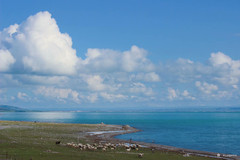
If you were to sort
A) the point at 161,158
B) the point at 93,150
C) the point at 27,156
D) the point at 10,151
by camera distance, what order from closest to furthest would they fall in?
the point at 27,156 < the point at 10,151 < the point at 161,158 < the point at 93,150

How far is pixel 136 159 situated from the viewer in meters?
47.4

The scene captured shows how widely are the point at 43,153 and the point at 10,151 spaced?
4.96 meters

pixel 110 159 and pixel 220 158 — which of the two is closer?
pixel 110 159

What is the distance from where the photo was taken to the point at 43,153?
4444 cm

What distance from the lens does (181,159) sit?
5138cm

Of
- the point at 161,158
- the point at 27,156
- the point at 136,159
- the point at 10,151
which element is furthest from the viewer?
the point at 161,158

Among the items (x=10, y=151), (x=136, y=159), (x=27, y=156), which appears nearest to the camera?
(x=27, y=156)

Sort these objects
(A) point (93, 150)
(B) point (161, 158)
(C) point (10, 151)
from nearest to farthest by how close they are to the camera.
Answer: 1. (C) point (10, 151)
2. (B) point (161, 158)
3. (A) point (93, 150)

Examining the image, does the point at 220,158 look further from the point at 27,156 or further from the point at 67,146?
the point at 27,156

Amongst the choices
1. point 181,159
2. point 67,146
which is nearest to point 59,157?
point 67,146

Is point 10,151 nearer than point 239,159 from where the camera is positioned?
Yes

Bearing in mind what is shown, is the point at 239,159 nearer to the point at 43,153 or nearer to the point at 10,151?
the point at 43,153

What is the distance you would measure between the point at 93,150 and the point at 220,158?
2614cm

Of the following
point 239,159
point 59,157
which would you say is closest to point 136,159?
point 59,157
